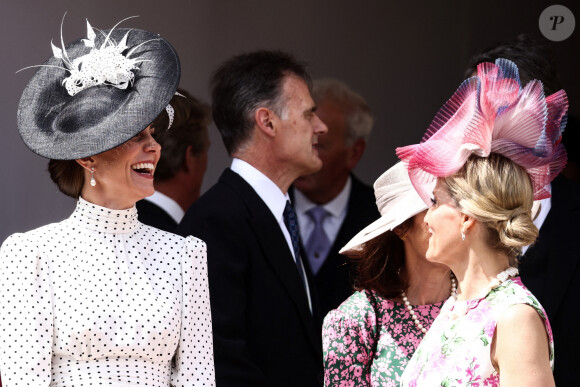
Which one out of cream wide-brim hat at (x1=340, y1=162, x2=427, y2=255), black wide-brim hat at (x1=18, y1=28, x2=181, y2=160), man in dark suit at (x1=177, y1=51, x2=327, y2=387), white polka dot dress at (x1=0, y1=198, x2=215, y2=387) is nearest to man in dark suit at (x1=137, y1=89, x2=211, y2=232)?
man in dark suit at (x1=177, y1=51, x2=327, y2=387)

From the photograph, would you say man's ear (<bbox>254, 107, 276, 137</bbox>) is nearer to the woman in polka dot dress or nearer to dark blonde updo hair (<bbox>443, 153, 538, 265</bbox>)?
the woman in polka dot dress

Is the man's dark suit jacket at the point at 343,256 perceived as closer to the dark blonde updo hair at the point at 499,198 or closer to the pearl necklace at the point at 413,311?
the pearl necklace at the point at 413,311

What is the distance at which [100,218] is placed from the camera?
3.27 meters

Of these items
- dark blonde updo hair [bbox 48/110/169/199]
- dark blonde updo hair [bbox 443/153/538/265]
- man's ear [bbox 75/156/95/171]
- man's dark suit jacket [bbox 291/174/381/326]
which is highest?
dark blonde updo hair [bbox 443/153/538/265]

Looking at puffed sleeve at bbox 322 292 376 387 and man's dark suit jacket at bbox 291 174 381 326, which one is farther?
man's dark suit jacket at bbox 291 174 381 326

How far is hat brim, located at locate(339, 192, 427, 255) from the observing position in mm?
3562

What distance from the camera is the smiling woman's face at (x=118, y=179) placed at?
10.8 feet

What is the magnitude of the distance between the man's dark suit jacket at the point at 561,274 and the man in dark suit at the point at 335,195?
1.20m

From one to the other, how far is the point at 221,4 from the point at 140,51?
2.68m

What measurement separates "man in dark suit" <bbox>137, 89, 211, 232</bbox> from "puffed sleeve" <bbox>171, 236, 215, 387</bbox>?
1.86 meters

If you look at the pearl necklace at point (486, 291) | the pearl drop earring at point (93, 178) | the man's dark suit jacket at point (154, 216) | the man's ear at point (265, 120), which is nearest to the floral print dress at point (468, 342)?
the pearl necklace at point (486, 291)

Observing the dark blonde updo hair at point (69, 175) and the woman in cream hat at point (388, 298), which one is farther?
the woman in cream hat at point (388, 298)

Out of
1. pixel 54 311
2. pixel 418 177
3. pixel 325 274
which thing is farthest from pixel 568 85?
pixel 54 311

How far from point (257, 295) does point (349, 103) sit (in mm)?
2231
